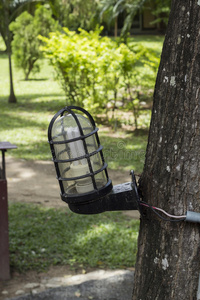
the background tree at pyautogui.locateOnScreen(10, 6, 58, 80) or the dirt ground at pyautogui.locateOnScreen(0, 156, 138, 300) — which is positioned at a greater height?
the background tree at pyautogui.locateOnScreen(10, 6, 58, 80)

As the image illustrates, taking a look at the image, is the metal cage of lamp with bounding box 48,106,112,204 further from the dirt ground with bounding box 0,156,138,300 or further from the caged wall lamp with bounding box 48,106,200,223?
the dirt ground with bounding box 0,156,138,300

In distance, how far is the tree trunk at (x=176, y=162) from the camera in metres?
1.72

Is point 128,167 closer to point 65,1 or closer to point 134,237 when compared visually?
point 134,237

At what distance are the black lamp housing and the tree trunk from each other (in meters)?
0.12

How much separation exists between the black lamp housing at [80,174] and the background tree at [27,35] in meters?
15.5

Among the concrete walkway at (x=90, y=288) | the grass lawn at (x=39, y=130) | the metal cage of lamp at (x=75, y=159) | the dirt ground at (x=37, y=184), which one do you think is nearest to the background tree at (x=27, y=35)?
the grass lawn at (x=39, y=130)

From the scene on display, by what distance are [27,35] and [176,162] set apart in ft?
53.0

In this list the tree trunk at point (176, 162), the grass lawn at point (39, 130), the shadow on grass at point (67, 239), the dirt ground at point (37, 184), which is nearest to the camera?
the tree trunk at point (176, 162)

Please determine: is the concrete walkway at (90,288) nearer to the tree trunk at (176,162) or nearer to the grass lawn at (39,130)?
the tree trunk at (176,162)

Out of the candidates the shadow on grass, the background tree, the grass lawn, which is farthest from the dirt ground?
the background tree

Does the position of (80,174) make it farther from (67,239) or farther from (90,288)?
(67,239)

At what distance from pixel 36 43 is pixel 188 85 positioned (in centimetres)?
1584

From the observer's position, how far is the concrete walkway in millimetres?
3598

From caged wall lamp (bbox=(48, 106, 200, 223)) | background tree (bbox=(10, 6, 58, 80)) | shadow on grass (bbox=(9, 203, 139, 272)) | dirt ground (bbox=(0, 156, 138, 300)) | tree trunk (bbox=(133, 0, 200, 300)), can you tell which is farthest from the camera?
background tree (bbox=(10, 6, 58, 80))
